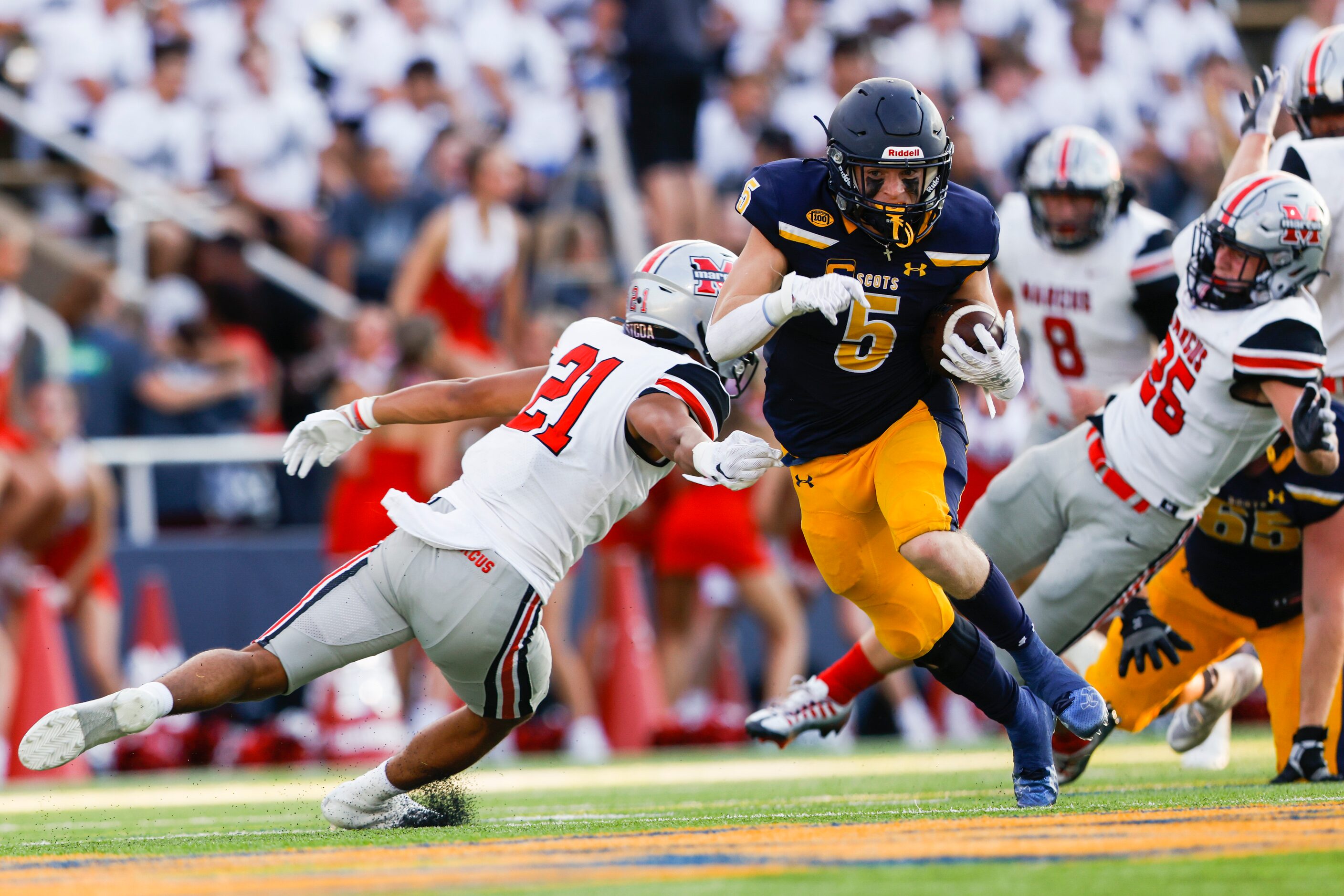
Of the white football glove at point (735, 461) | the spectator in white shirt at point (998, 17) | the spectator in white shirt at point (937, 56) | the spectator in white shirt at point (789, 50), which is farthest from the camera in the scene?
the spectator in white shirt at point (998, 17)

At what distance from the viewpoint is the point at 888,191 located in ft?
16.0

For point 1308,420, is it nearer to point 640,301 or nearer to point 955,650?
point 955,650

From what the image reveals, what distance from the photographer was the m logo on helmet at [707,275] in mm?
5184

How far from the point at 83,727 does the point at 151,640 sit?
5196mm

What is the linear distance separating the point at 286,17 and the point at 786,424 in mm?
8136

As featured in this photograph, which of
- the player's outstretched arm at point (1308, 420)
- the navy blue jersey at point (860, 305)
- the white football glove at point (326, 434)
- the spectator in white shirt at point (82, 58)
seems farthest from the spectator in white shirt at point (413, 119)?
the player's outstretched arm at point (1308, 420)

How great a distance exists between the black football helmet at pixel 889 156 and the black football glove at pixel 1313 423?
3.79 feet

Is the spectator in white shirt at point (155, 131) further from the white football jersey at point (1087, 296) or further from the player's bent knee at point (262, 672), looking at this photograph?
the player's bent knee at point (262, 672)

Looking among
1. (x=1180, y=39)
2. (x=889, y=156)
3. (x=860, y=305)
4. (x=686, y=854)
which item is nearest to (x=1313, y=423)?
(x=860, y=305)

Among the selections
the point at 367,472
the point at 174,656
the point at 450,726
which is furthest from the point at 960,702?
the point at 450,726

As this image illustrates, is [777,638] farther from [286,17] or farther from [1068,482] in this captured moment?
[286,17]

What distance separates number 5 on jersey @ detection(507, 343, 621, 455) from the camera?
16.0 feet

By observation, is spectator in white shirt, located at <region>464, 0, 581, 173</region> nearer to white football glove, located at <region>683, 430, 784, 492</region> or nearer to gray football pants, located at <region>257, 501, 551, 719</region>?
gray football pants, located at <region>257, 501, 551, 719</region>

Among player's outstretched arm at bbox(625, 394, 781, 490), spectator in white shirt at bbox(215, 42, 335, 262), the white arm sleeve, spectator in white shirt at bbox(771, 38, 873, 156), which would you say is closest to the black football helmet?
the white arm sleeve
